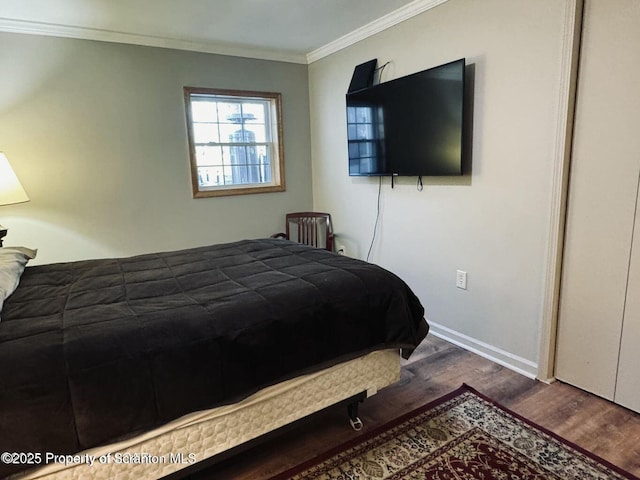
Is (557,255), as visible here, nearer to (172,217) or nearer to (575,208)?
(575,208)

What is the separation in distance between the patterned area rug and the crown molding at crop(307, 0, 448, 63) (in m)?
2.54

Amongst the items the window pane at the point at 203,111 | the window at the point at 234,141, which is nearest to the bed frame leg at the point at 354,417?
the window at the point at 234,141

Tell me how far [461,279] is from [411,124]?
1147 mm

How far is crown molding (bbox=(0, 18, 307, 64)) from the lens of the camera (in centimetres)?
279

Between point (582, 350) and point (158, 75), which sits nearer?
point (582, 350)

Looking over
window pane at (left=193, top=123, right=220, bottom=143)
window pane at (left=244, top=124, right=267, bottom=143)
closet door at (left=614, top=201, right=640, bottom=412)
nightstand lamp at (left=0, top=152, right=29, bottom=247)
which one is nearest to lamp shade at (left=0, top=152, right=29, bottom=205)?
nightstand lamp at (left=0, top=152, right=29, bottom=247)

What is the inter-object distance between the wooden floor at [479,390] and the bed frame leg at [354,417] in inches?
1.3

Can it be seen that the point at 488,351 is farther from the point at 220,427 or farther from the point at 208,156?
the point at 208,156

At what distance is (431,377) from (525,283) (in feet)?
2.61

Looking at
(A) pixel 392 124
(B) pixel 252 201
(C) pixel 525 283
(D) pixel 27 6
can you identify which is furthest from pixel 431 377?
(D) pixel 27 6

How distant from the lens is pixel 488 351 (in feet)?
8.60

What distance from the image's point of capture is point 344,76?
354cm

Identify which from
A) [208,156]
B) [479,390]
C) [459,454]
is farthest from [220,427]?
[208,156]

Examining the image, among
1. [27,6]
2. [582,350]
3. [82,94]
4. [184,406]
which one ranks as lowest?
[582,350]
